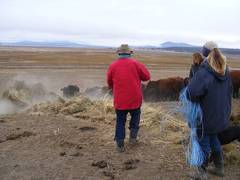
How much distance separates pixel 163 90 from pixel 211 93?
1168 cm

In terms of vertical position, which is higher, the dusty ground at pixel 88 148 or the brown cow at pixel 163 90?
the dusty ground at pixel 88 148

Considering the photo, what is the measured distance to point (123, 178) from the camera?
667cm

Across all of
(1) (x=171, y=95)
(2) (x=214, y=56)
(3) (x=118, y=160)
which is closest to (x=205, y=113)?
(2) (x=214, y=56)

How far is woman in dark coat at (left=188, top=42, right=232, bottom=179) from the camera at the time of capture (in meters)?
6.24

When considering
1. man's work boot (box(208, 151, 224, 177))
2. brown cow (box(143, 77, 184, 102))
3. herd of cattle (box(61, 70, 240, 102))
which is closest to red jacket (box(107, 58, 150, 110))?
man's work boot (box(208, 151, 224, 177))

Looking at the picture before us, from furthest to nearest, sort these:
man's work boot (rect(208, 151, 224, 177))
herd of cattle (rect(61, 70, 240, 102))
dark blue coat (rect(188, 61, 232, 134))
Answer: herd of cattle (rect(61, 70, 240, 102)) < man's work boot (rect(208, 151, 224, 177)) < dark blue coat (rect(188, 61, 232, 134))

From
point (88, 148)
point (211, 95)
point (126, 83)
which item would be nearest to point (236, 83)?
point (88, 148)

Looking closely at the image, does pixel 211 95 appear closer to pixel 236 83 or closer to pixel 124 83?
pixel 124 83

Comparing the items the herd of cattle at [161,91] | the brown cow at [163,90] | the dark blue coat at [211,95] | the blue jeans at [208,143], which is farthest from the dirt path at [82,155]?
the brown cow at [163,90]

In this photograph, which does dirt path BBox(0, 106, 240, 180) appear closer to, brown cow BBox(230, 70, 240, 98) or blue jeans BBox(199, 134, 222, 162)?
blue jeans BBox(199, 134, 222, 162)

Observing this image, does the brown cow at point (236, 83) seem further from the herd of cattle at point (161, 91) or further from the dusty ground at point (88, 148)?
the dusty ground at point (88, 148)

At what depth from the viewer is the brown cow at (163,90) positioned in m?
17.8

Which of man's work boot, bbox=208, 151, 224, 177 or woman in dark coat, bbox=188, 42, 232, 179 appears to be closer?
woman in dark coat, bbox=188, 42, 232, 179

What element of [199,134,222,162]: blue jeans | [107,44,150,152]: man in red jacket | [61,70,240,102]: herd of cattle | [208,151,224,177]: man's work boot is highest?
[107,44,150,152]: man in red jacket
